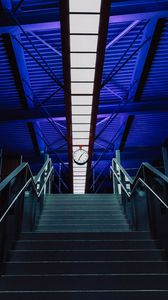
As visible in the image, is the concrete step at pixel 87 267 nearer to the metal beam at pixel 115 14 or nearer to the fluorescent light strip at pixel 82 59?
the fluorescent light strip at pixel 82 59

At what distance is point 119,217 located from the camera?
6.18 metres

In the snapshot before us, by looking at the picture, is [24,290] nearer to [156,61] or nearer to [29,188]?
[29,188]

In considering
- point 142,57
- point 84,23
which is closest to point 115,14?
point 84,23

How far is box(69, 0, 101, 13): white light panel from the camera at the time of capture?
5.12 meters

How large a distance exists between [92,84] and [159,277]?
506cm

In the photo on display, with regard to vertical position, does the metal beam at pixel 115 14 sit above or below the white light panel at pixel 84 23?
above

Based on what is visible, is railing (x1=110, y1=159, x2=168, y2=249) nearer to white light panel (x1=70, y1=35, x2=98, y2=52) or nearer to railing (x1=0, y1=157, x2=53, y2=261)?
railing (x1=0, y1=157, x2=53, y2=261)

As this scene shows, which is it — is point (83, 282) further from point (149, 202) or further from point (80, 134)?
point (80, 134)

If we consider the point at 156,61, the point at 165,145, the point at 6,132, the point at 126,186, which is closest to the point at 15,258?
the point at 126,186

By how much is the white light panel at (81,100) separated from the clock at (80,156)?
9.87 ft

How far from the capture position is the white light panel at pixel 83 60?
6445mm

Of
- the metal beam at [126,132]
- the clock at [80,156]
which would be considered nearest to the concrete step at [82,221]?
the clock at [80,156]

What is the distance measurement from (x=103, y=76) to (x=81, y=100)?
1382 millimetres

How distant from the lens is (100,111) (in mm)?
10109
